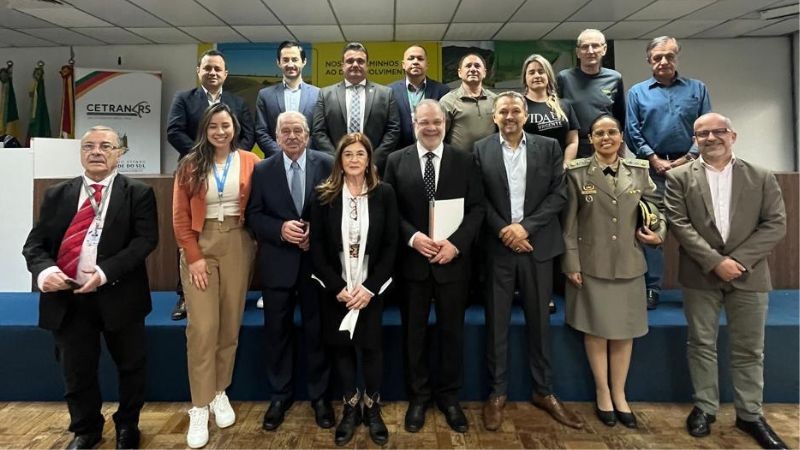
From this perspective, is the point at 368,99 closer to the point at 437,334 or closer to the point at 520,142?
the point at 520,142

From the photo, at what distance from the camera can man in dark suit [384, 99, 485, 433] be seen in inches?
94.2

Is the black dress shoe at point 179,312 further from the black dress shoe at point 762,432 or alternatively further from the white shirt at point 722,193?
the black dress shoe at point 762,432

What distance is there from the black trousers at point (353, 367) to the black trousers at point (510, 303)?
635 mm

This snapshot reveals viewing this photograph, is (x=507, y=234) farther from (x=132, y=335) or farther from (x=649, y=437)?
(x=132, y=335)

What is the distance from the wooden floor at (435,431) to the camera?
2.37 meters

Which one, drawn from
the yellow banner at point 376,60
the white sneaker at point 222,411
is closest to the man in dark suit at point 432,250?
the white sneaker at point 222,411

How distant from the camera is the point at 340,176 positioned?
7.64ft

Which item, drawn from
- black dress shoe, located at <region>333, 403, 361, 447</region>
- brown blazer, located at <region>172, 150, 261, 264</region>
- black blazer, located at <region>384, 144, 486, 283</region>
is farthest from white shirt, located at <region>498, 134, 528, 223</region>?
brown blazer, located at <region>172, 150, 261, 264</region>

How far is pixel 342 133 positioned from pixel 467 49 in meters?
→ 4.62

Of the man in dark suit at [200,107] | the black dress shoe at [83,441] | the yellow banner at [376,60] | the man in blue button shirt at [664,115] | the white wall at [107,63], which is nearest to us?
the black dress shoe at [83,441]

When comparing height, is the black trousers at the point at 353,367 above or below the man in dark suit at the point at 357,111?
below

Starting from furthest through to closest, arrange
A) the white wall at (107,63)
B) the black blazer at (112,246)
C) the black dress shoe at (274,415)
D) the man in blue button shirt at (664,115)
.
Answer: the white wall at (107,63)
the man in blue button shirt at (664,115)
the black dress shoe at (274,415)
the black blazer at (112,246)

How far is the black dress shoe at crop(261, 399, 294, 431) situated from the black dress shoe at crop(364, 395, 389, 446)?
0.46m

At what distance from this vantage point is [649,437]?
242 cm
